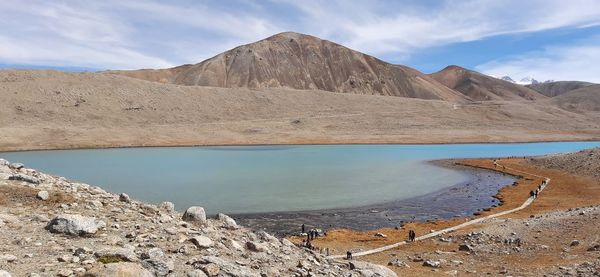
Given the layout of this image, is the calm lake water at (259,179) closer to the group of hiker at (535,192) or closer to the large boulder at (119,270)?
the group of hiker at (535,192)

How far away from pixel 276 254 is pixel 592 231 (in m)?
22.5

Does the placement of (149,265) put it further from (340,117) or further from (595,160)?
(340,117)

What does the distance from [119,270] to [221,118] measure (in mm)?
142740

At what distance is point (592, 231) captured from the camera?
Result: 2695cm

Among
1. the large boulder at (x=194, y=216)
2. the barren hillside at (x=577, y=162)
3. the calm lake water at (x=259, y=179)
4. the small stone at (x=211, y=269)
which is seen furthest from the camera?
the barren hillside at (x=577, y=162)

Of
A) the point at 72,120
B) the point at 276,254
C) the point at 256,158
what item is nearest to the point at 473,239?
the point at 276,254

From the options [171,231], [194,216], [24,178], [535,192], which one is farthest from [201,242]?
[535,192]

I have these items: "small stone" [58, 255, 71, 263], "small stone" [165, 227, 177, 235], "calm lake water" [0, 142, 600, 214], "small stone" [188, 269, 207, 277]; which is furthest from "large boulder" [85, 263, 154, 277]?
"calm lake water" [0, 142, 600, 214]

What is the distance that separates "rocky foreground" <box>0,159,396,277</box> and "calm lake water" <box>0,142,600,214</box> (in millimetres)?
24619

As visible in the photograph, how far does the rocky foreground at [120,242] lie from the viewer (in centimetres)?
944

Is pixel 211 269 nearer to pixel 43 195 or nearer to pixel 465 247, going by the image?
pixel 43 195

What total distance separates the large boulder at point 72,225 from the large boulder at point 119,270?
84.1 inches

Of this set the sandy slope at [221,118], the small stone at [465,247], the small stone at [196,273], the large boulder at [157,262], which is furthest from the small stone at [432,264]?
the sandy slope at [221,118]

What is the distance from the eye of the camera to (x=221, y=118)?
491 ft
